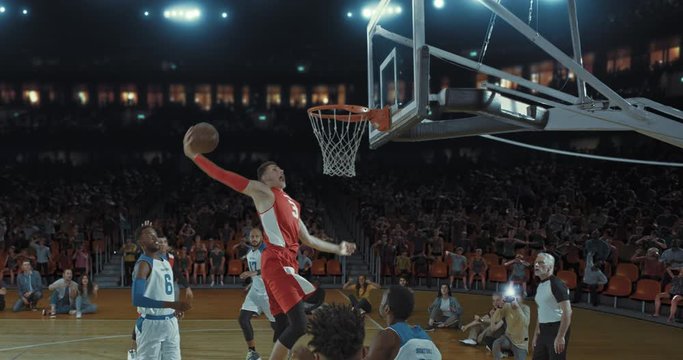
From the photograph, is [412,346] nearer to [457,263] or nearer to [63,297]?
[63,297]

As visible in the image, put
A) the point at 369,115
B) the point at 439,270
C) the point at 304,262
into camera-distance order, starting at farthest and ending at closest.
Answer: the point at 439,270 → the point at 304,262 → the point at 369,115

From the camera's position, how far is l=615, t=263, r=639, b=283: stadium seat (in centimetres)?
1552

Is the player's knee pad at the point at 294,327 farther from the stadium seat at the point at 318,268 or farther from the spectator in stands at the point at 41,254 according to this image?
the spectator in stands at the point at 41,254

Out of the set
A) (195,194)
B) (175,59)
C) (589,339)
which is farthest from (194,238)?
(175,59)

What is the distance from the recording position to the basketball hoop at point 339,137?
8602 mm

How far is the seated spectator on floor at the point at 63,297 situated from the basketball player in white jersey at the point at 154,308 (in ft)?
29.2

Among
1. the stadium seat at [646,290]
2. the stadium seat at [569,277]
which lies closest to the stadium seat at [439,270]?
the stadium seat at [569,277]

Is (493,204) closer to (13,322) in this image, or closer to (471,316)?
(471,316)

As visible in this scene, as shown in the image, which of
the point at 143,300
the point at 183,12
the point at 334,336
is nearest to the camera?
the point at 334,336

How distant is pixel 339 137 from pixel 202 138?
471cm

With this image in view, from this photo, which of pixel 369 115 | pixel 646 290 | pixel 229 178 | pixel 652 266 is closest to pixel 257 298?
pixel 369 115

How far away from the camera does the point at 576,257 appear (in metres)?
16.8

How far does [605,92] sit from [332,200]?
73.4 ft

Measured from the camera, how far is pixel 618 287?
1552 cm
